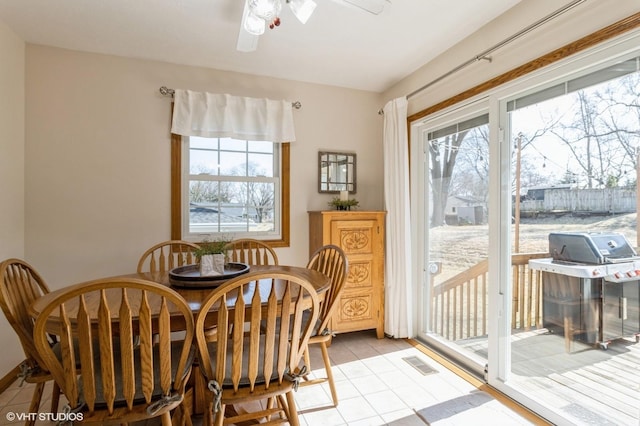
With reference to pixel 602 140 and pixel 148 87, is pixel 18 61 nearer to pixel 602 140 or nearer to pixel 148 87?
pixel 148 87

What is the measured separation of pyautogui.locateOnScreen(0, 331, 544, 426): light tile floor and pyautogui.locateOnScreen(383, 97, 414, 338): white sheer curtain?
1.40ft

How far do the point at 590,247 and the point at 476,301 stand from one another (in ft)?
3.02

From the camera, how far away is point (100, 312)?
1.17 metres

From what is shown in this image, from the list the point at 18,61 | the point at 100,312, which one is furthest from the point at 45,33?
the point at 100,312

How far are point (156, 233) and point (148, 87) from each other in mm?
1246

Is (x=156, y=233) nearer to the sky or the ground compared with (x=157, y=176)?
nearer to the ground

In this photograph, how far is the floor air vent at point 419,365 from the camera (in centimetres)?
243

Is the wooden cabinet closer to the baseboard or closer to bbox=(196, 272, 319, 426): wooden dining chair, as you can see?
bbox=(196, 272, 319, 426): wooden dining chair

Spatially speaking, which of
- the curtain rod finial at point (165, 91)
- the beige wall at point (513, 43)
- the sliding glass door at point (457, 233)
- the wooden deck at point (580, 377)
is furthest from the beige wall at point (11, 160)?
the wooden deck at point (580, 377)

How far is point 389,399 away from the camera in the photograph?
81.3 inches

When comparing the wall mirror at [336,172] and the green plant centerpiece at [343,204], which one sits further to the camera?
the wall mirror at [336,172]

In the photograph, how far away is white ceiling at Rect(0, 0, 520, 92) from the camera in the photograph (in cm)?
204

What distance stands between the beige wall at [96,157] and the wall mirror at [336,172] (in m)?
1.07

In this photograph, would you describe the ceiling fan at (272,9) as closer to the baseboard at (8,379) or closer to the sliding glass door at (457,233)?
the sliding glass door at (457,233)
